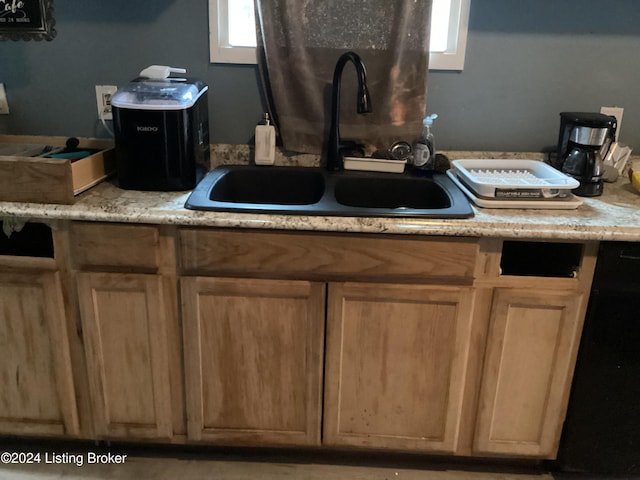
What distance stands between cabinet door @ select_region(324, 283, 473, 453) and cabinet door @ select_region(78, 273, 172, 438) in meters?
0.51

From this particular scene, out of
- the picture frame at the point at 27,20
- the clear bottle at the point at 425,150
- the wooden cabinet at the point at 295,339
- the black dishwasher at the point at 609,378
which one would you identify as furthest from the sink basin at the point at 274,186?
the black dishwasher at the point at 609,378

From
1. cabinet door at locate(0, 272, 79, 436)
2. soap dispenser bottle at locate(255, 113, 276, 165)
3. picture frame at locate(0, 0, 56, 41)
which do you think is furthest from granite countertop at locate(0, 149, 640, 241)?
picture frame at locate(0, 0, 56, 41)

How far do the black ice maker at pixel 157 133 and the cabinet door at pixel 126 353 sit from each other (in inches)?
12.3

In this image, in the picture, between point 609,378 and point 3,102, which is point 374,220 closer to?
point 609,378

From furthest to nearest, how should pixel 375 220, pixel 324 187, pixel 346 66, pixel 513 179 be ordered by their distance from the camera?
pixel 346 66, pixel 324 187, pixel 513 179, pixel 375 220

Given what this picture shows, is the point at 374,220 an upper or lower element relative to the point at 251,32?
lower

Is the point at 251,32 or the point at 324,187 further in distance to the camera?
the point at 251,32

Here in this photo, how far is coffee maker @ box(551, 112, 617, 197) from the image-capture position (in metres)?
1.77

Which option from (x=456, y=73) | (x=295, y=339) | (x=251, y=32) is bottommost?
(x=295, y=339)

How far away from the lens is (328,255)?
1566mm

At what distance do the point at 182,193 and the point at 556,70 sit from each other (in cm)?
136

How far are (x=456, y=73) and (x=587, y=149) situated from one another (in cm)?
52

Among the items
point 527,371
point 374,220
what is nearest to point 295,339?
point 374,220

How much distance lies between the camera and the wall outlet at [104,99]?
6.63 feet
